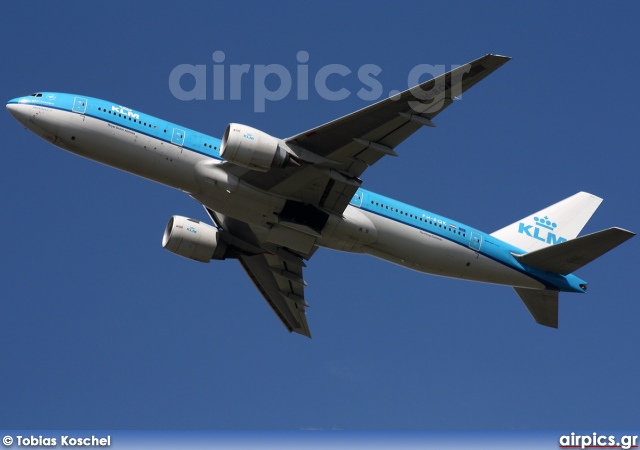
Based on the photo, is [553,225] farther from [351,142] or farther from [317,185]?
[351,142]

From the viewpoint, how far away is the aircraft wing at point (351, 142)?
36375mm

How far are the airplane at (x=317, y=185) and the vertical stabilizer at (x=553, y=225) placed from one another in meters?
1.00

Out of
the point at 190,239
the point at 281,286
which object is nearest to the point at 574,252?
the point at 281,286

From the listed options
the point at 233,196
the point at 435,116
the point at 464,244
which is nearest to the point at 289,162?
the point at 233,196

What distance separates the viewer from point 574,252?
43.2m

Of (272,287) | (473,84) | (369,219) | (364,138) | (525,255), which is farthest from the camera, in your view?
(272,287)

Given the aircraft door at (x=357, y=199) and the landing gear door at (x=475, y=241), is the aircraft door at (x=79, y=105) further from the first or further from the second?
the landing gear door at (x=475, y=241)

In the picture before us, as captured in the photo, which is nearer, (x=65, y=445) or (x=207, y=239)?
(x=65, y=445)

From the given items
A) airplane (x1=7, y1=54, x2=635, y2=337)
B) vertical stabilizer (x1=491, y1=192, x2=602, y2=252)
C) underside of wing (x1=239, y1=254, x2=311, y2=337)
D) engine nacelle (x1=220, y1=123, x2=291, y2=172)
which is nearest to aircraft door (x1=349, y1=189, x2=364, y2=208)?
airplane (x1=7, y1=54, x2=635, y2=337)

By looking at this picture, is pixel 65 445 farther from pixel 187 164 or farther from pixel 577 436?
pixel 577 436

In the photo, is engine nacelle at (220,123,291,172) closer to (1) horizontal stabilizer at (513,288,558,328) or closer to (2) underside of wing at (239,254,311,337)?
(2) underside of wing at (239,254,311,337)

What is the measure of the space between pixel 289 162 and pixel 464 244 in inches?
384

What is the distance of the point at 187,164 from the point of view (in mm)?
39375

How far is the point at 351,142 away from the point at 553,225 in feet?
49.2
